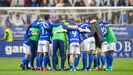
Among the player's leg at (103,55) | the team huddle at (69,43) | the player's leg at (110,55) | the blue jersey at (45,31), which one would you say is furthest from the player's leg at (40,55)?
the player's leg at (110,55)

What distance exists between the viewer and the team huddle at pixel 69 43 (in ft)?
80.4

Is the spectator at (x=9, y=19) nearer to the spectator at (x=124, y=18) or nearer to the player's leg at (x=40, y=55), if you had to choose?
the spectator at (x=124, y=18)

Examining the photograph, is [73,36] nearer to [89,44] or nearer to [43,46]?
[89,44]

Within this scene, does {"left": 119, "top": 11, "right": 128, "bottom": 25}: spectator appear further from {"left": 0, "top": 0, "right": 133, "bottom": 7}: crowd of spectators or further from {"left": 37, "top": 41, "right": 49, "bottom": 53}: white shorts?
{"left": 37, "top": 41, "right": 49, "bottom": 53}: white shorts

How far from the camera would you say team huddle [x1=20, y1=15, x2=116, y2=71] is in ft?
80.4

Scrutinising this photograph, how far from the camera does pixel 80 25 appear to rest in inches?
977

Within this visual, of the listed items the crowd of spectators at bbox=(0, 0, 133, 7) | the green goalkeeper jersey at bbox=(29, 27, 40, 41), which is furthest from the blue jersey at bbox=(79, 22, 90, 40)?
the crowd of spectators at bbox=(0, 0, 133, 7)

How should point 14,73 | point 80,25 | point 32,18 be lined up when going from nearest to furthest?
point 14,73 < point 80,25 < point 32,18

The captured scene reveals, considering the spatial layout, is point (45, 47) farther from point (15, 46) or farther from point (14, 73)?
point (15, 46)

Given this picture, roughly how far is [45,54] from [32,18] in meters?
7.73

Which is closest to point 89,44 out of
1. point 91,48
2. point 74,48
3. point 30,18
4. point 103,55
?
point 91,48

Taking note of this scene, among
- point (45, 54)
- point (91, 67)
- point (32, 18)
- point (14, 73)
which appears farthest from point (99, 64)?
point (32, 18)

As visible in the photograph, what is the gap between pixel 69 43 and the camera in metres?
24.6

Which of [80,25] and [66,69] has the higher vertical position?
[80,25]
